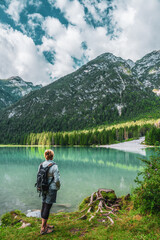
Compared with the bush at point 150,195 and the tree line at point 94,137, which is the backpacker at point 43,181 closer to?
the bush at point 150,195

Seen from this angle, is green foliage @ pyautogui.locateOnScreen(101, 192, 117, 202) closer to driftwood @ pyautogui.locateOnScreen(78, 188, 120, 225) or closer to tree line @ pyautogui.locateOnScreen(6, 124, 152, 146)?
driftwood @ pyautogui.locateOnScreen(78, 188, 120, 225)

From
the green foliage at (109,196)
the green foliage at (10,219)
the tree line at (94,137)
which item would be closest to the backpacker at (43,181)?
the green foliage at (10,219)

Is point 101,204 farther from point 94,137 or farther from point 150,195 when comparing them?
point 94,137

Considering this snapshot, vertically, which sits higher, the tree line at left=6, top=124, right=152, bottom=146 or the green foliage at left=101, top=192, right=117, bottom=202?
the tree line at left=6, top=124, right=152, bottom=146

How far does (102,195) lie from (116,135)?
127538mm

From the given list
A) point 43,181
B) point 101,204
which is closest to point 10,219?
point 43,181

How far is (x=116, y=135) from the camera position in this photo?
13525cm

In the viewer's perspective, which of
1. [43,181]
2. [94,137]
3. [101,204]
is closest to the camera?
[43,181]

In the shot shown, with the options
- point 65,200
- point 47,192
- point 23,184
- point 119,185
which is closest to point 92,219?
point 47,192

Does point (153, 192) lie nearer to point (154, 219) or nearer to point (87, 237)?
point (154, 219)

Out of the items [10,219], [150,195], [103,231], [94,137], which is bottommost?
[10,219]

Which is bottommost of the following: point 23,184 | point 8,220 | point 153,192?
point 23,184

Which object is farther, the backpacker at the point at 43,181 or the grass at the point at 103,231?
the backpacker at the point at 43,181

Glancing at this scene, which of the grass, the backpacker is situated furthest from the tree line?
the backpacker
